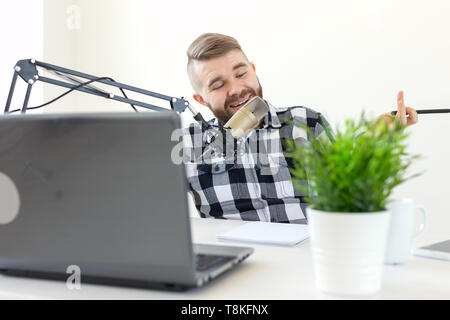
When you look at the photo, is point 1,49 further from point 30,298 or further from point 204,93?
point 30,298

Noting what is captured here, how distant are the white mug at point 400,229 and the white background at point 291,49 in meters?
1.07

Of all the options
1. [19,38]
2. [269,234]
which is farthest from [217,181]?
[19,38]

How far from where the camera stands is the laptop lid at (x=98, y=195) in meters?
0.68

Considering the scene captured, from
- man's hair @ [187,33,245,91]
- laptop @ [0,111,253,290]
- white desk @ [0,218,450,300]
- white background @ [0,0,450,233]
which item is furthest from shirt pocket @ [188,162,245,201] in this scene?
laptop @ [0,111,253,290]

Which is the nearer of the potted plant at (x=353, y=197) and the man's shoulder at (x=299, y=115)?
the potted plant at (x=353, y=197)

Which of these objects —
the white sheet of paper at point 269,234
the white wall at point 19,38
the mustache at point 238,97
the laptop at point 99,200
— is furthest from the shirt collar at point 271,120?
the white wall at point 19,38

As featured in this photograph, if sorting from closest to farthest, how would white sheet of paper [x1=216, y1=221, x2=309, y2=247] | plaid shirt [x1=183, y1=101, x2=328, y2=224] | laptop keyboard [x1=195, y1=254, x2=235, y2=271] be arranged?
1. laptop keyboard [x1=195, y1=254, x2=235, y2=271]
2. white sheet of paper [x1=216, y1=221, x2=309, y2=247]
3. plaid shirt [x1=183, y1=101, x2=328, y2=224]

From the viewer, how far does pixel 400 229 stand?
86cm

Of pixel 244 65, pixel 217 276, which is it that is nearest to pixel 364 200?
pixel 217 276

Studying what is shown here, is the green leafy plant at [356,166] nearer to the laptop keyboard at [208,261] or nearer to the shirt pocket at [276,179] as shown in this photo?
the laptop keyboard at [208,261]

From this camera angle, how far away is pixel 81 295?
75cm

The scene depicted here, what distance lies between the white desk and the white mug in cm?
2

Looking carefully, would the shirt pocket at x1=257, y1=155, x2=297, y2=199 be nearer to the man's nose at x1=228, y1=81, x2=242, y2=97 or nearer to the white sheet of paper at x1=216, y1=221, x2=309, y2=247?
the man's nose at x1=228, y1=81, x2=242, y2=97

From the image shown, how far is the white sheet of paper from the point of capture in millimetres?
1082
